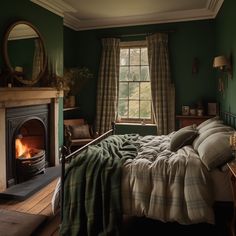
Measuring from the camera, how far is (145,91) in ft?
18.5

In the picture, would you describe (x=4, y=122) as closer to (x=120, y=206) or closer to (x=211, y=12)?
(x=120, y=206)

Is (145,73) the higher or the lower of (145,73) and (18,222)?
the higher

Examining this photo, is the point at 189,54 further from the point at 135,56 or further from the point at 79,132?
the point at 79,132

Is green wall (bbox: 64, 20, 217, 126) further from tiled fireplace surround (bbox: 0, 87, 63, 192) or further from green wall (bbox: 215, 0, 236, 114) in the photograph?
tiled fireplace surround (bbox: 0, 87, 63, 192)

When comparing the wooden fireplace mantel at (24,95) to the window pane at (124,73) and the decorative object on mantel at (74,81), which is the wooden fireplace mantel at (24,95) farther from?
the window pane at (124,73)

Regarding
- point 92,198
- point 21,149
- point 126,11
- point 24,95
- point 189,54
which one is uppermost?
point 126,11

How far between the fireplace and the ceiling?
1833mm

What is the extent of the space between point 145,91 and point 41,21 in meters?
2.58

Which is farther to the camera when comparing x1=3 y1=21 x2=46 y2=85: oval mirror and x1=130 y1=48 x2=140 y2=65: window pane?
x1=130 y1=48 x2=140 y2=65: window pane

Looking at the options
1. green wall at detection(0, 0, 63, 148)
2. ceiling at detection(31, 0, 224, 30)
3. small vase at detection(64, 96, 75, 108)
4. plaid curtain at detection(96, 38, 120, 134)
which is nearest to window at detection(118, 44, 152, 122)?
plaid curtain at detection(96, 38, 120, 134)

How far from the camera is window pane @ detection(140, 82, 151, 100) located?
5.61 metres

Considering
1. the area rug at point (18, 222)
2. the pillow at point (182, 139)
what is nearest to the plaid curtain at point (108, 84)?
the pillow at point (182, 139)

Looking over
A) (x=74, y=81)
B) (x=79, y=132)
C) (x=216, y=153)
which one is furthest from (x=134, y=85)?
(x=216, y=153)

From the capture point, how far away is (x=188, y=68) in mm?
5266
